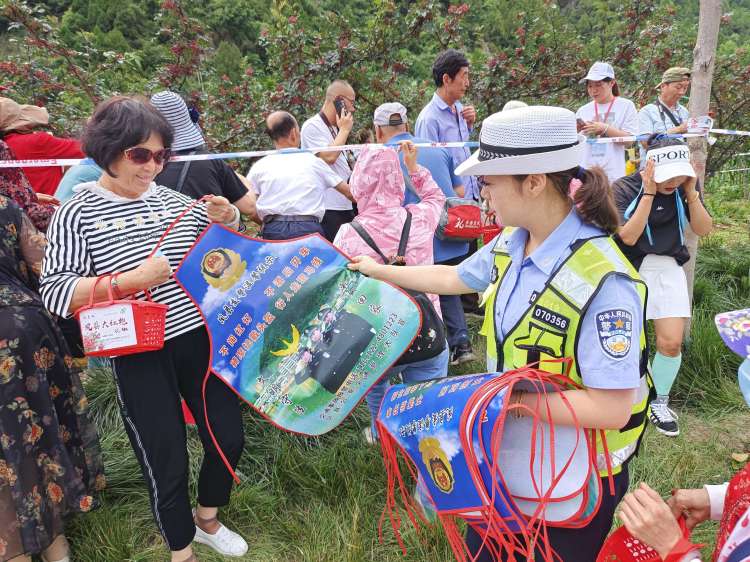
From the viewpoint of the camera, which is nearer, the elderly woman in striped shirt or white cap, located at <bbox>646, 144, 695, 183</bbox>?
the elderly woman in striped shirt

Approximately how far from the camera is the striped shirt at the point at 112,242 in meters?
1.94

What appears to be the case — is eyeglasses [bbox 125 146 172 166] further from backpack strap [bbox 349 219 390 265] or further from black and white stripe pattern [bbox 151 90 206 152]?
backpack strap [bbox 349 219 390 265]

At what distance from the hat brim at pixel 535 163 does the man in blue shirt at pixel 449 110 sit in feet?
10.3

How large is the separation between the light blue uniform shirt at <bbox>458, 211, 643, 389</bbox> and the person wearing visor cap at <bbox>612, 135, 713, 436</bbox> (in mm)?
1863

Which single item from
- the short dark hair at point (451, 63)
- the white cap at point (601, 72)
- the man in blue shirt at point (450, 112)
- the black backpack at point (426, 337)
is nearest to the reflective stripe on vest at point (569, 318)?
the black backpack at point (426, 337)

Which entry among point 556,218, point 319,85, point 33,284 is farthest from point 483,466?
point 319,85

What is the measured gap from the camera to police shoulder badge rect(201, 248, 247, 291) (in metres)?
2.06

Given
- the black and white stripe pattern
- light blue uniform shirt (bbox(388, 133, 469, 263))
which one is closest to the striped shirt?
the black and white stripe pattern

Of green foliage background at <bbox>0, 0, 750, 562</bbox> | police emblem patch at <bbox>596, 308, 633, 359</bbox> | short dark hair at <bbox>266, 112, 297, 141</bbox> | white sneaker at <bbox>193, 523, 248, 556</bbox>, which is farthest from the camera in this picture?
short dark hair at <bbox>266, 112, 297, 141</bbox>

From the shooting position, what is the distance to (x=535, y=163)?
4.47 ft

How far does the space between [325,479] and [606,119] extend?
4202 mm

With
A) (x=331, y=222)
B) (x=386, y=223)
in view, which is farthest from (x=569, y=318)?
(x=331, y=222)

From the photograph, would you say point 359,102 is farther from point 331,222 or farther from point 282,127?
point 282,127

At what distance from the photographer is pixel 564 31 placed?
683 cm
